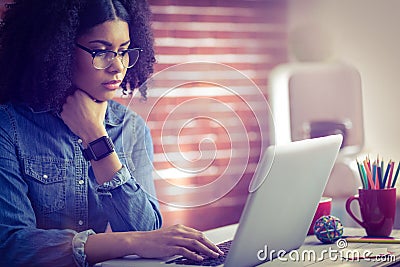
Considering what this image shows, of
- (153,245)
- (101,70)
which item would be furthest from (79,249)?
(101,70)

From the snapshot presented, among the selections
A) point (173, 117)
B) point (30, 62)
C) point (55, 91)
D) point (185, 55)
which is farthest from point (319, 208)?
point (185, 55)

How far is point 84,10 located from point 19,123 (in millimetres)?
316

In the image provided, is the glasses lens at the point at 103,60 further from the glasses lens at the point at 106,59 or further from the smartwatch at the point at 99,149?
the smartwatch at the point at 99,149

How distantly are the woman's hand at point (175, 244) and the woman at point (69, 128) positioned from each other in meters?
0.20

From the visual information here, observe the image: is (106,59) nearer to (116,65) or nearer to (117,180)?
(116,65)

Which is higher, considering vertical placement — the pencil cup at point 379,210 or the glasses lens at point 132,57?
the glasses lens at point 132,57

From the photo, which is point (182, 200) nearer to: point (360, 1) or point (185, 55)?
point (185, 55)

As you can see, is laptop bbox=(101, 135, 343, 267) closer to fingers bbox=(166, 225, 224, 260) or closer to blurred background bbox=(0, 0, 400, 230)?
fingers bbox=(166, 225, 224, 260)

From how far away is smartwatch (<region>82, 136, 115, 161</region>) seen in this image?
5.36 ft

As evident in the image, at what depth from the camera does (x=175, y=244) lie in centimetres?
137

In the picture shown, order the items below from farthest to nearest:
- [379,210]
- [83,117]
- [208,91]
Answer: [208,91] < [83,117] < [379,210]

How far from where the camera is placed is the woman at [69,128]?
162 centimetres

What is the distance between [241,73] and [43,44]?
1555 mm

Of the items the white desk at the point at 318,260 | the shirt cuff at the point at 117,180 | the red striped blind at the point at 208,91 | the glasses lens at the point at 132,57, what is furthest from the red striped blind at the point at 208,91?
the white desk at the point at 318,260
